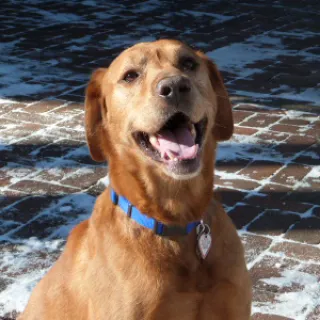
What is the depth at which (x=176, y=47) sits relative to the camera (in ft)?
12.1

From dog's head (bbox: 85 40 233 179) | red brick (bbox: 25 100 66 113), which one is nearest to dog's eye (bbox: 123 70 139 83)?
dog's head (bbox: 85 40 233 179)

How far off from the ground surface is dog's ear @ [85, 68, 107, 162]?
122 centimetres

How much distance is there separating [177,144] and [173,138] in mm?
59

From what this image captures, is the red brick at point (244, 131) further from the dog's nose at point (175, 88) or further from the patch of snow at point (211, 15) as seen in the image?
the patch of snow at point (211, 15)

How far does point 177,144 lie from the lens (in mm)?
3465

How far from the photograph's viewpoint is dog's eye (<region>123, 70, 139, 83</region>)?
142 inches

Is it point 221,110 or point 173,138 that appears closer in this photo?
point 173,138

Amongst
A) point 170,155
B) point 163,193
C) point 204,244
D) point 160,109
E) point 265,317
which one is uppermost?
point 160,109

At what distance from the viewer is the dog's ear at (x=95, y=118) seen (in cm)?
371

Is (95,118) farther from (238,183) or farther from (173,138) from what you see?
(238,183)

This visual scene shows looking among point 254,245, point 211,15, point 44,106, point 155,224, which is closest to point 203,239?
point 155,224

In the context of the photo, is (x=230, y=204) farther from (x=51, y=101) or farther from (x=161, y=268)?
(x=51, y=101)

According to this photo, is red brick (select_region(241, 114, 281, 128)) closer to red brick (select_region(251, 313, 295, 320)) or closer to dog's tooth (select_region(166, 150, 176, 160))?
red brick (select_region(251, 313, 295, 320))

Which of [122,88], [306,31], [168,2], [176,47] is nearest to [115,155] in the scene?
[122,88]
